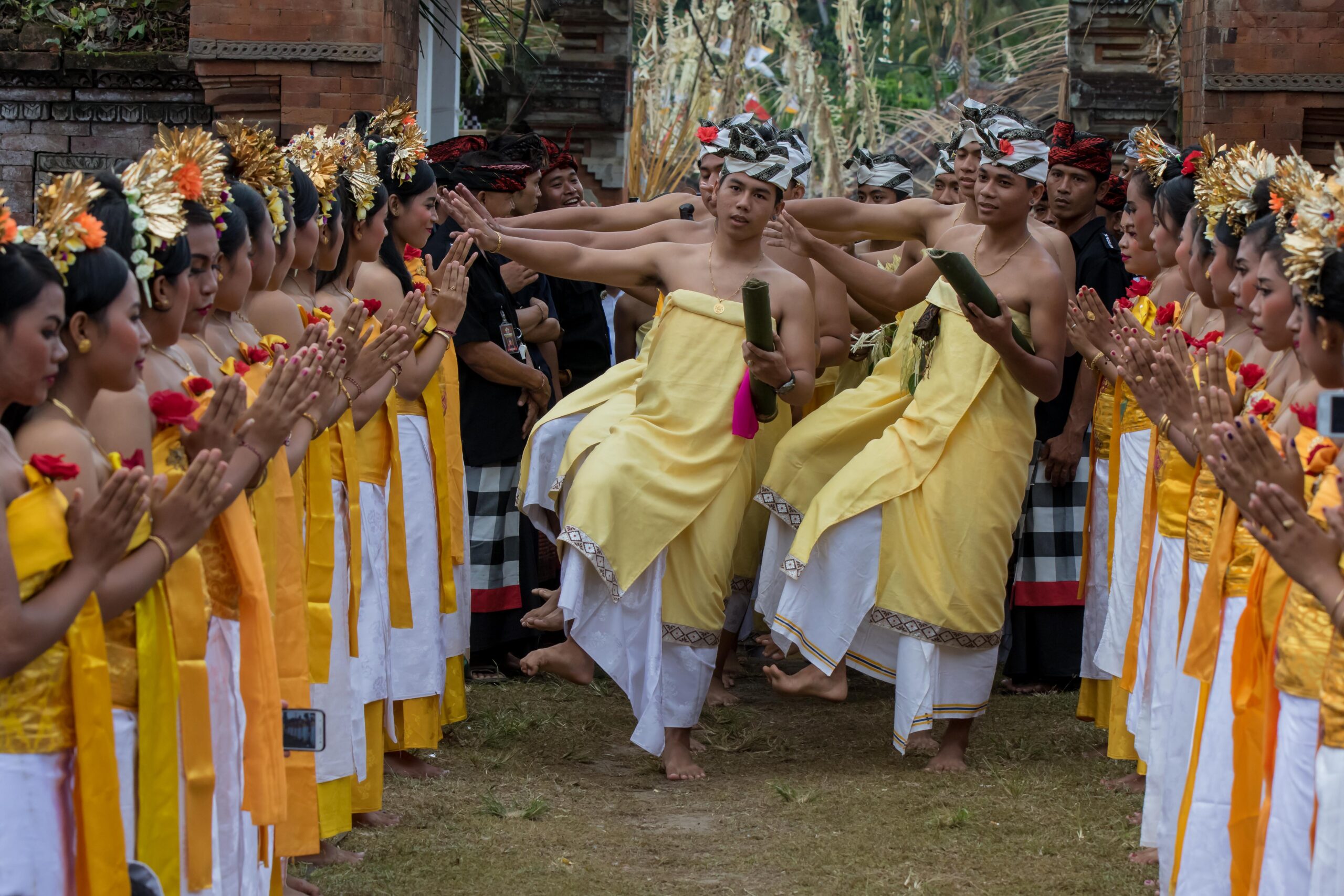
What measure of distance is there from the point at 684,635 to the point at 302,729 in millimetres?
1971

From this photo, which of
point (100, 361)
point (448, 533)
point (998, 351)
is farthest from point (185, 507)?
point (998, 351)

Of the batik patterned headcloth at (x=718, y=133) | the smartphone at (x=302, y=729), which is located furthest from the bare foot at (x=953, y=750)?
the smartphone at (x=302, y=729)

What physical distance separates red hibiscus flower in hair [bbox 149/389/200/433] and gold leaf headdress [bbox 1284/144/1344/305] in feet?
6.88

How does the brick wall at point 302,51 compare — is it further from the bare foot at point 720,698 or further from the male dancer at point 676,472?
the bare foot at point 720,698

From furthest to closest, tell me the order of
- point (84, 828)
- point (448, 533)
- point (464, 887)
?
point (448, 533)
point (464, 887)
point (84, 828)

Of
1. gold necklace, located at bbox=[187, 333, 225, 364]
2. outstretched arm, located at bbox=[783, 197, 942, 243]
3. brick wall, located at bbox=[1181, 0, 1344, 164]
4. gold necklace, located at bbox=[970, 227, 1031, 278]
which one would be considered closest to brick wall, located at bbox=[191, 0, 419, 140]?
outstretched arm, located at bbox=[783, 197, 942, 243]

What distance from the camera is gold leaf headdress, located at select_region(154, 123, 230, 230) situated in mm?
2994

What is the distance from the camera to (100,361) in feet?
8.67

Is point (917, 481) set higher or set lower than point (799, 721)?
higher

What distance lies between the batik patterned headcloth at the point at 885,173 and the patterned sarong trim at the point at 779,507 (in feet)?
8.78

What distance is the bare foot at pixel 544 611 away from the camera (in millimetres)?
5246

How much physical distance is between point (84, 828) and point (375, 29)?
5.63 metres

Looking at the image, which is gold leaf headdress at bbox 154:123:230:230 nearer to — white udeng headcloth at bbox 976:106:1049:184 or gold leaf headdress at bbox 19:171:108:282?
gold leaf headdress at bbox 19:171:108:282

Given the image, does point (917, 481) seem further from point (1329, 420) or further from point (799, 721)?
point (1329, 420)
